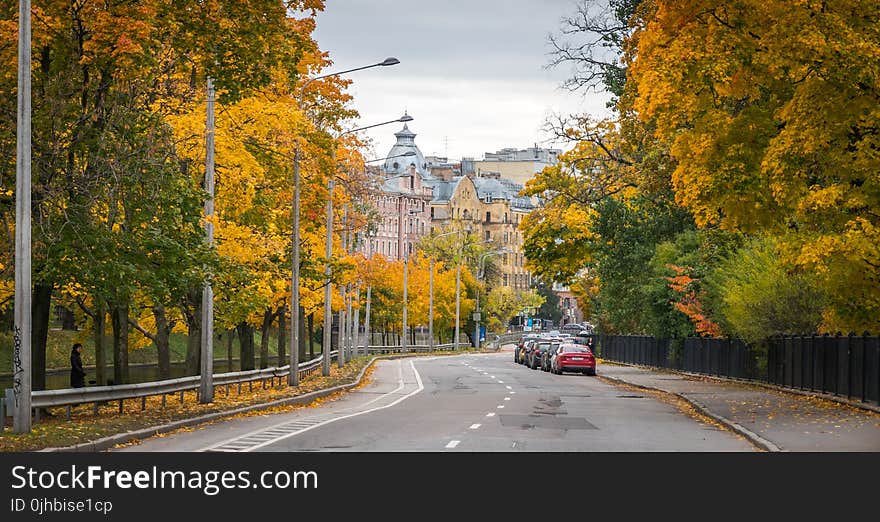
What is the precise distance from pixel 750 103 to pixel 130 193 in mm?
13452

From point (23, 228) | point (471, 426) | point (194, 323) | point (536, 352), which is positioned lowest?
point (536, 352)

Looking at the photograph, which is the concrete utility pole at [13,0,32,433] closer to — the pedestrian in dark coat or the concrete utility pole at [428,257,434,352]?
the pedestrian in dark coat

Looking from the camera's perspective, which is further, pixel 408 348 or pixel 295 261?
pixel 408 348

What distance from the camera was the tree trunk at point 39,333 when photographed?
29.8 m

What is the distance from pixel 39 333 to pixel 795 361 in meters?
21.2

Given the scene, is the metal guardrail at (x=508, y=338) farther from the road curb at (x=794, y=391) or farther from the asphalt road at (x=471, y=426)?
the asphalt road at (x=471, y=426)

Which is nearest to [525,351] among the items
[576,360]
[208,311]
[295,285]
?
[576,360]

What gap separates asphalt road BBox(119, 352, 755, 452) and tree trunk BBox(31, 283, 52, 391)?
4124mm

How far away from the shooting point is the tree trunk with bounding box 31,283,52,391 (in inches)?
1174

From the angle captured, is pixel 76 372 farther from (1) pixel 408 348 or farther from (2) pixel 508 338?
→ (2) pixel 508 338

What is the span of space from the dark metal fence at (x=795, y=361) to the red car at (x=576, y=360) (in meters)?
3.57

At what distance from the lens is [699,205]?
99.0ft

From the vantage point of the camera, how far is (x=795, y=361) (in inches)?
1602
